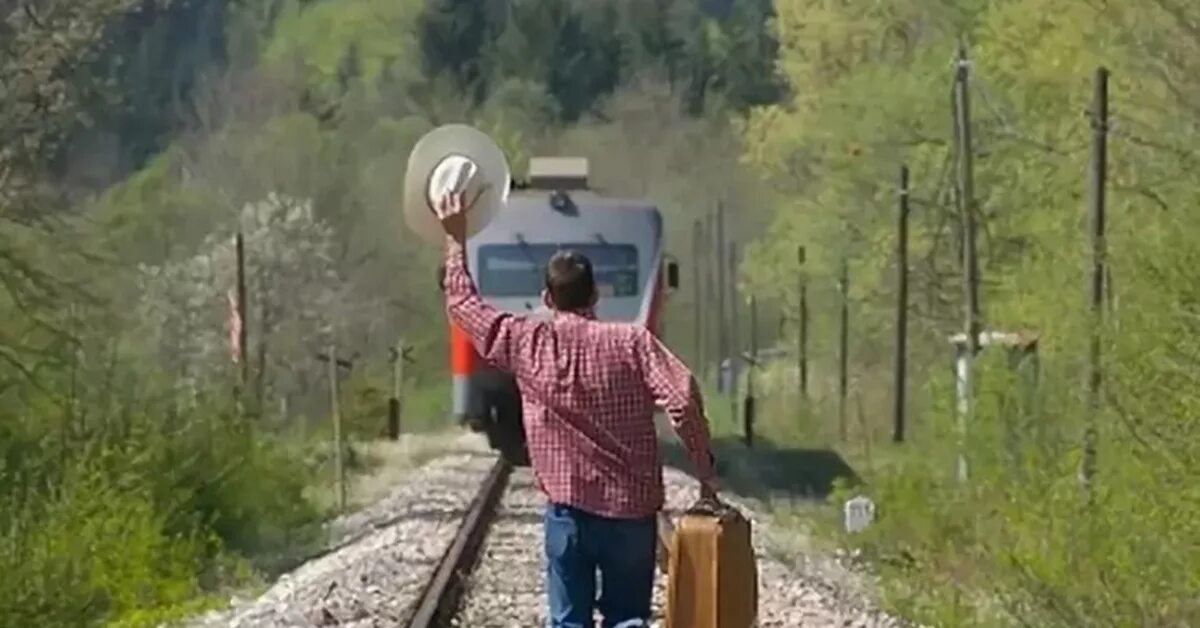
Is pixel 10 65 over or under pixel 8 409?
over

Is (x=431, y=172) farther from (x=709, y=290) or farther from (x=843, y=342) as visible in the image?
(x=709, y=290)

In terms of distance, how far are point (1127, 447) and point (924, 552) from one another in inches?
150

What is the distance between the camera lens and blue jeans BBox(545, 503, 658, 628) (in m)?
7.74

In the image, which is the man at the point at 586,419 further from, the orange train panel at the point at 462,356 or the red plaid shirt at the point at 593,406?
the orange train panel at the point at 462,356

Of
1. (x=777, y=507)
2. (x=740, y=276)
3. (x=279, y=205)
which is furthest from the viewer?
(x=740, y=276)

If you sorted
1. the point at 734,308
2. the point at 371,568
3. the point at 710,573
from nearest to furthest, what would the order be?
the point at 710,573, the point at 371,568, the point at 734,308

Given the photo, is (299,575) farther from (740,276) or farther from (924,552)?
(740,276)

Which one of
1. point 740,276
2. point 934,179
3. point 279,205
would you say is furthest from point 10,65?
point 740,276

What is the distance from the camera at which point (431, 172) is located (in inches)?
320

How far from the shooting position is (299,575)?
1767 cm

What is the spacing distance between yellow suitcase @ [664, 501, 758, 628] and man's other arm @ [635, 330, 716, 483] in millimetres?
166

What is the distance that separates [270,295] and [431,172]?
5527 centimetres

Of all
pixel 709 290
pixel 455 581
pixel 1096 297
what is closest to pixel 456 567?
pixel 455 581

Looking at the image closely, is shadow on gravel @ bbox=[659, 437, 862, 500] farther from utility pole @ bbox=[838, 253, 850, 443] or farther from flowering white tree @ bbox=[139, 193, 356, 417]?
flowering white tree @ bbox=[139, 193, 356, 417]
